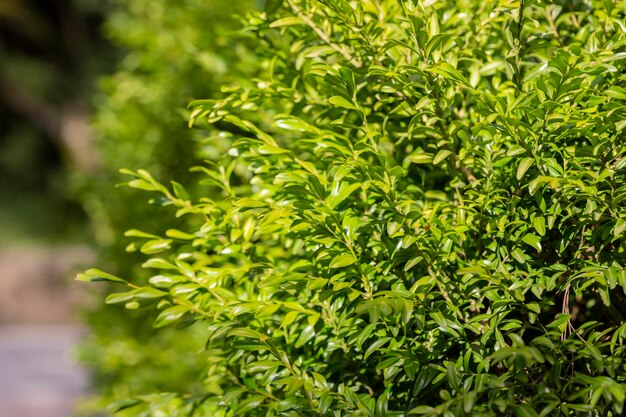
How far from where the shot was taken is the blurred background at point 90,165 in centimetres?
389

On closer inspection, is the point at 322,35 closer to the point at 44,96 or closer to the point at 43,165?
the point at 44,96

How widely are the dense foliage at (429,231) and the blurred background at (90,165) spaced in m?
0.56

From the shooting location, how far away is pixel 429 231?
171 centimetres

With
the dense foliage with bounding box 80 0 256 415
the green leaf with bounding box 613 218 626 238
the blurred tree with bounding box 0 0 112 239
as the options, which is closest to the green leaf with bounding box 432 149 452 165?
the green leaf with bounding box 613 218 626 238

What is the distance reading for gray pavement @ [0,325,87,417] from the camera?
9539mm

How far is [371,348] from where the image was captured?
1581 millimetres

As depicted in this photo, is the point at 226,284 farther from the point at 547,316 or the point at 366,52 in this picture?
the point at 547,316

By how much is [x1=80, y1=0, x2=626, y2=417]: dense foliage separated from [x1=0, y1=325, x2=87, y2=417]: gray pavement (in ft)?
18.2

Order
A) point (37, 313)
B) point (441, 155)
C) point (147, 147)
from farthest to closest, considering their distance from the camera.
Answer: point (37, 313), point (147, 147), point (441, 155)

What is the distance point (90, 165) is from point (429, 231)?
42.5 ft

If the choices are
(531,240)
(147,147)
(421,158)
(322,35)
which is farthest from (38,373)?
(531,240)

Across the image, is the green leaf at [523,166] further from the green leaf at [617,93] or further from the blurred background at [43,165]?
the blurred background at [43,165]

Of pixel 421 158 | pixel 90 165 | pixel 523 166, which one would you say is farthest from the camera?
pixel 90 165

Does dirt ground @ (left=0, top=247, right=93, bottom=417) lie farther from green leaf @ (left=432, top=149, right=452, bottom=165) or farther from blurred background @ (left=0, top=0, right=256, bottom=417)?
green leaf @ (left=432, top=149, right=452, bottom=165)
